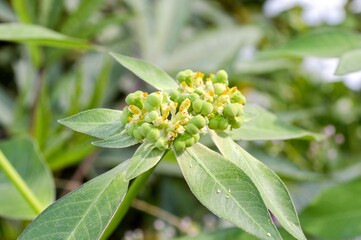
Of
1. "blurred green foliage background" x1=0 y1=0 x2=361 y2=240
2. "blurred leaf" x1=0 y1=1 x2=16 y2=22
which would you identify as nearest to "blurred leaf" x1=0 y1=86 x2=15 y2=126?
"blurred green foliage background" x1=0 y1=0 x2=361 y2=240

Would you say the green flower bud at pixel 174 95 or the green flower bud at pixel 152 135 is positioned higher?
the green flower bud at pixel 174 95

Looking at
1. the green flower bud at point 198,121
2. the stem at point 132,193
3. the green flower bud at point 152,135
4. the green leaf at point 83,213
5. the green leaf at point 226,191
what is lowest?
the stem at point 132,193

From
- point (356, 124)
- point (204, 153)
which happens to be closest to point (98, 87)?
point (204, 153)

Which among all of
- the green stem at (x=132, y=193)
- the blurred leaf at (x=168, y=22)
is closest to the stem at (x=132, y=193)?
the green stem at (x=132, y=193)

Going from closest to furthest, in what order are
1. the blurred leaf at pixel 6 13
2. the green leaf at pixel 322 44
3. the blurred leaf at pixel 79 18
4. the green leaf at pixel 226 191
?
the green leaf at pixel 226 191 < the green leaf at pixel 322 44 < the blurred leaf at pixel 79 18 < the blurred leaf at pixel 6 13

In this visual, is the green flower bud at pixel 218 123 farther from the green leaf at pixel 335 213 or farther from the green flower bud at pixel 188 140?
the green leaf at pixel 335 213

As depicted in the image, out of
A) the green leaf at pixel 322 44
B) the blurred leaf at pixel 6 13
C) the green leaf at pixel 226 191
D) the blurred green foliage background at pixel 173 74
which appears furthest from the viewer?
the blurred leaf at pixel 6 13

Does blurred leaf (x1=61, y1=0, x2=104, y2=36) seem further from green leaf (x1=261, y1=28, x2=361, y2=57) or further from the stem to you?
the stem
